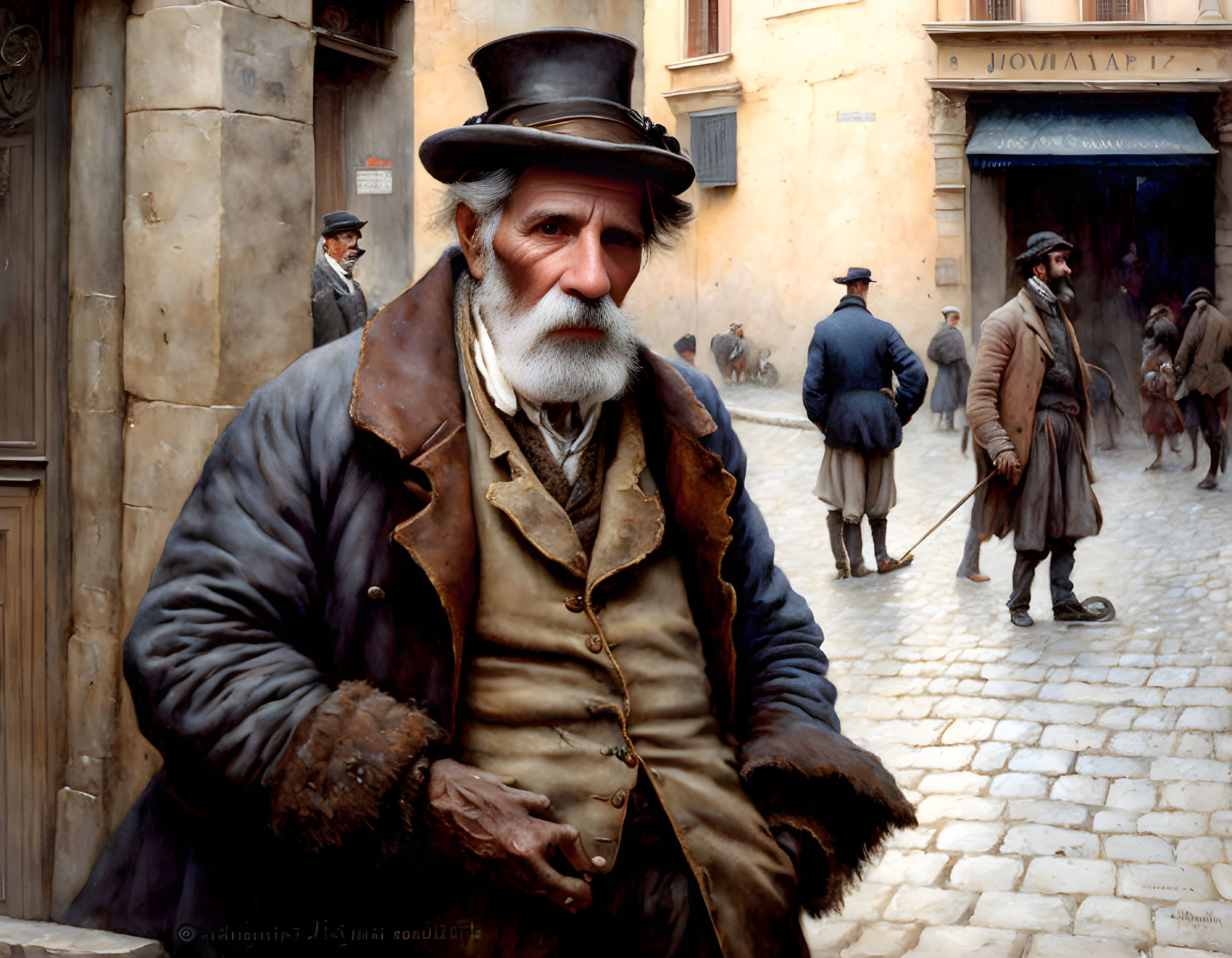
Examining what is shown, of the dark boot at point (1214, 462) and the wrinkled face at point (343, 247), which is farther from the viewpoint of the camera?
the dark boot at point (1214, 462)

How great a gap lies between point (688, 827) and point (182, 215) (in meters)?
1.65

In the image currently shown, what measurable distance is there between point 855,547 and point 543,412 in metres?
5.65

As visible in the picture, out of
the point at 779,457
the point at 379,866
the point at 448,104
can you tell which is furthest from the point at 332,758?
the point at 779,457

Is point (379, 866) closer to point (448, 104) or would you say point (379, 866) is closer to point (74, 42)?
point (74, 42)

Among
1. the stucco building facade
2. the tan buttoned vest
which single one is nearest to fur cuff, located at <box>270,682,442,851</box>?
the tan buttoned vest

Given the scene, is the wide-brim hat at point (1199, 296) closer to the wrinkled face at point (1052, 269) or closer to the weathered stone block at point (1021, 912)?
the wrinkled face at point (1052, 269)

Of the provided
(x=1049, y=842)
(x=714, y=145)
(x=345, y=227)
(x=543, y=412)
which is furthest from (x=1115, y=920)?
(x=714, y=145)

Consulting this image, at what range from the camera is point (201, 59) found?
2479 mm

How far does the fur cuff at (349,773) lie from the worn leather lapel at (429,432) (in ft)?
0.33

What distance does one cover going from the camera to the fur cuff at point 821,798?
70.7 inches

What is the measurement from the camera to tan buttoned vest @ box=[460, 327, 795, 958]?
5.52 feet

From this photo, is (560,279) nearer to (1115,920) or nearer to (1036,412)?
(1115,920)

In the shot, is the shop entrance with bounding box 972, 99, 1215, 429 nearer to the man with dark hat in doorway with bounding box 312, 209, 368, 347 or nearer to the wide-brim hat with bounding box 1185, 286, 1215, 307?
the wide-brim hat with bounding box 1185, 286, 1215, 307

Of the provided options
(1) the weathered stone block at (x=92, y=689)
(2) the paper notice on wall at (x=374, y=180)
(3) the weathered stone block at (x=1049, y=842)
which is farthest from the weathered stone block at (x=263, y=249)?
(3) the weathered stone block at (x=1049, y=842)
